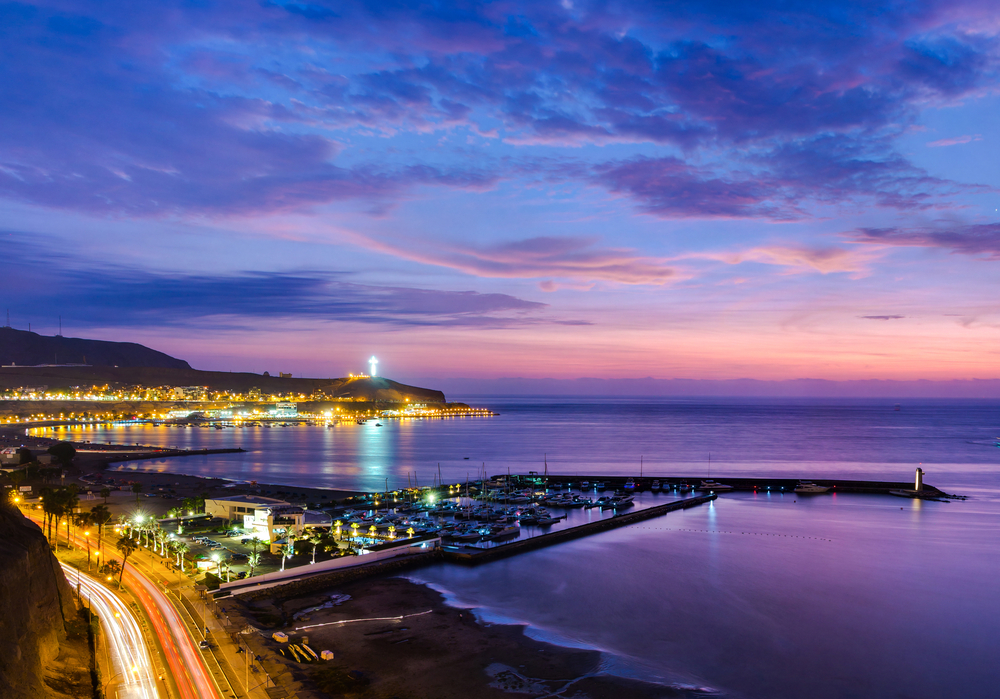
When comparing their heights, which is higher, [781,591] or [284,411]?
[284,411]

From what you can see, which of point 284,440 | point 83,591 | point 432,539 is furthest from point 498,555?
point 284,440

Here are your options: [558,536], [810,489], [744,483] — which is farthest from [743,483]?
[558,536]

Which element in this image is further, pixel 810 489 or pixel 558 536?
pixel 810 489

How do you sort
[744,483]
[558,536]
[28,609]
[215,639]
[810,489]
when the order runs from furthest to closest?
[744,483]
[810,489]
[558,536]
[215,639]
[28,609]

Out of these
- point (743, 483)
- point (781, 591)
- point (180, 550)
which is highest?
point (180, 550)

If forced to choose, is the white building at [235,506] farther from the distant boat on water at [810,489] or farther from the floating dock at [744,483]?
the distant boat on water at [810,489]

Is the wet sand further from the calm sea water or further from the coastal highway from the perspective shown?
the coastal highway

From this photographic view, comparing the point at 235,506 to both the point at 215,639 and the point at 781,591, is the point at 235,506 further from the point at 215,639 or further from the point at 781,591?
the point at 781,591
